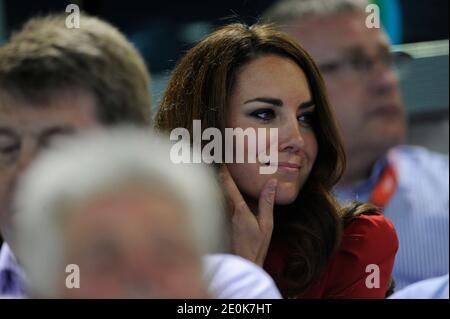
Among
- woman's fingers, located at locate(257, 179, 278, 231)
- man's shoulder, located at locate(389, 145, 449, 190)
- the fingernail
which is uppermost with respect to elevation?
man's shoulder, located at locate(389, 145, 449, 190)

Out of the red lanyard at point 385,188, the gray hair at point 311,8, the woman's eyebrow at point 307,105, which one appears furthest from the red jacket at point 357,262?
the gray hair at point 311,8

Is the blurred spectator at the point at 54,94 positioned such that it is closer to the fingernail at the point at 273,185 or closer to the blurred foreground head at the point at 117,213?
the fingernail at the point at 273,185

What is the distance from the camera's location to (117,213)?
2.30 ft

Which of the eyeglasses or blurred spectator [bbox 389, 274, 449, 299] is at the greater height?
the eyeglasses

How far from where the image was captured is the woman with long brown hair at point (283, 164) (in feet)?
4.91

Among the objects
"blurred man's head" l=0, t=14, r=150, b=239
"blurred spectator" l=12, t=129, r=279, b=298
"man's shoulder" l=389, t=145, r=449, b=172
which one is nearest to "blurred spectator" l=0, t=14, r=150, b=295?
"blurred man's head" l=0, t=14, r=150, b=239

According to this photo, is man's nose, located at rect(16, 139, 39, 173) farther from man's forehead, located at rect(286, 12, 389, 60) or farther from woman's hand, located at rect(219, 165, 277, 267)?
man's forehead, located at rect(286, 12, 389, 60)

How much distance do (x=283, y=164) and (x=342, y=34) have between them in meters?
0.54

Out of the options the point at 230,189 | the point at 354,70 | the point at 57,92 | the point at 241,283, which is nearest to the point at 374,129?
the point at 354,70

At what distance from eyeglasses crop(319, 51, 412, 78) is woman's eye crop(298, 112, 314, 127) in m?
0.32

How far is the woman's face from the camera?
58.8 inches

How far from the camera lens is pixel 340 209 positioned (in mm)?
1578
